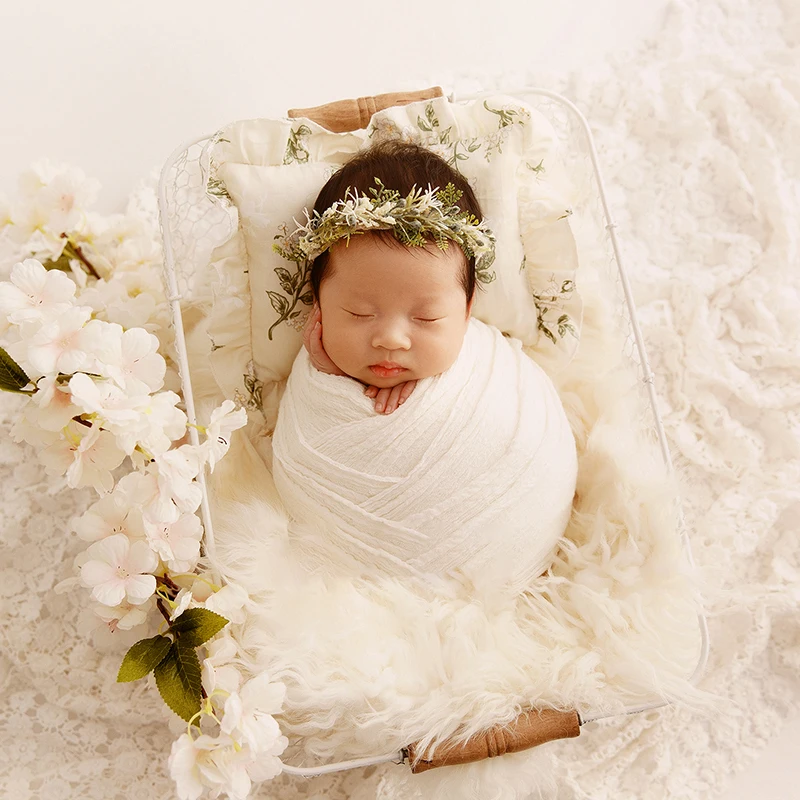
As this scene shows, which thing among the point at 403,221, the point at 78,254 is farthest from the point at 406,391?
the point at 78,254

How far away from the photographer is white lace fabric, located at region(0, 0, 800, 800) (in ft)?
4.84

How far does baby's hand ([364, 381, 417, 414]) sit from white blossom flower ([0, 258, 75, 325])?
0.59 meters

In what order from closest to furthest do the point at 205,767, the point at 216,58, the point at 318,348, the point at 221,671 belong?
the point at 205,767
the point at 221,671
the point at 318,348
the point at 216,58

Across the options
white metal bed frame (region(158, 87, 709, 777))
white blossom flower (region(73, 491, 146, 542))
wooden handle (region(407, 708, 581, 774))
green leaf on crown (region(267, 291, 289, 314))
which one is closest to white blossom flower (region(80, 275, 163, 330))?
white metal bed frame (region(158, 87, 709, 777))

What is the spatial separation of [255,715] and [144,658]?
8.1 inches

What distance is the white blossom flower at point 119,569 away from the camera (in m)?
1.00

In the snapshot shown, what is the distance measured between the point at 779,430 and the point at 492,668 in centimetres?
85

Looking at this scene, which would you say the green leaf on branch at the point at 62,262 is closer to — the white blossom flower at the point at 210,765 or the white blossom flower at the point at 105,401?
the white blossom flower at the point at 105,401

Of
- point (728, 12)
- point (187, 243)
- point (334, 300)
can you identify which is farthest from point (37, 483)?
point (728, 12)

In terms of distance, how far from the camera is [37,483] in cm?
159

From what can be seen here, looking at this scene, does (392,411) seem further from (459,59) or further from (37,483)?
(459,59)

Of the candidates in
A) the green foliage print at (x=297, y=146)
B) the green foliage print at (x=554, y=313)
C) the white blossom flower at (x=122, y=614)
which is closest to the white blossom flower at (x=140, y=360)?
the white blossom flower at (x=122, y=614)

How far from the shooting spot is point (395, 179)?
1.41 metres

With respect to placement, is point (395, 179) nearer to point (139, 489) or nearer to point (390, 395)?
point (390, 395)
